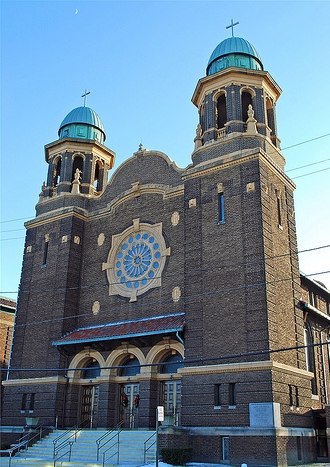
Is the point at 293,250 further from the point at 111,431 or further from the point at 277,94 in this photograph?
the point at 111,431

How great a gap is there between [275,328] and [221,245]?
4.98 meters

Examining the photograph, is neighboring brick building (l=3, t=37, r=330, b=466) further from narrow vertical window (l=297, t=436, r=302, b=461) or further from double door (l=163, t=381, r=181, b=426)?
narrow vertical window (l=297, t=436, r=302, b=461)

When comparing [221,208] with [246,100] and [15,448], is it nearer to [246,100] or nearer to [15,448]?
[246,100]

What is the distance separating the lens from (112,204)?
115ft

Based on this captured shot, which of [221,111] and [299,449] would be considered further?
[221,111]

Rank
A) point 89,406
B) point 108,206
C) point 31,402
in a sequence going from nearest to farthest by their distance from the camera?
point 89,406, point 31,402, point 108,206

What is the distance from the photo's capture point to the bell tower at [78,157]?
3806 cm

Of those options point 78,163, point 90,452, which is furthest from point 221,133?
point 90,452

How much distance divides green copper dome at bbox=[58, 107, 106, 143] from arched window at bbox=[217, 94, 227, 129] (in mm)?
10923

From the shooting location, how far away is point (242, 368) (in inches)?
935

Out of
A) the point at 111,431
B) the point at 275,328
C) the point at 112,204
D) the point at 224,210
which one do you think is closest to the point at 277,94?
the point at 224,210

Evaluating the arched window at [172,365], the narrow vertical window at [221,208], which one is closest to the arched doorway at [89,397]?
the arched window at [172,365]

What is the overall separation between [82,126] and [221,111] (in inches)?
465

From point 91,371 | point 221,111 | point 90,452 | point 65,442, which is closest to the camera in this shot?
point 90,452
